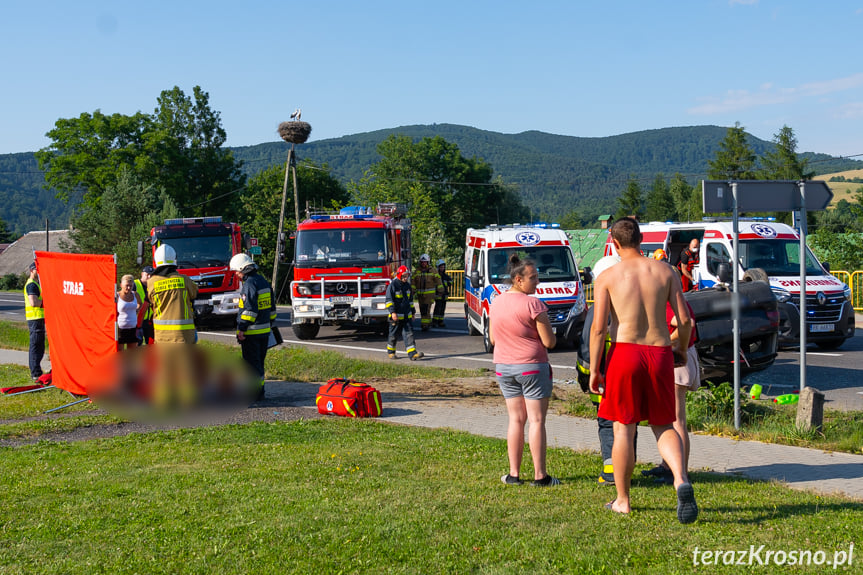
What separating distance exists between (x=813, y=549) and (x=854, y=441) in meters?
3.56

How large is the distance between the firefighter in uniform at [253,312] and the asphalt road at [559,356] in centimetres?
464

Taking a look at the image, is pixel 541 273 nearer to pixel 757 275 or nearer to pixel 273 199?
pixel 757 275

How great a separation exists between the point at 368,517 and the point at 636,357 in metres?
1.99

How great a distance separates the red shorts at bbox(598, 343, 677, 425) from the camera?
520cm

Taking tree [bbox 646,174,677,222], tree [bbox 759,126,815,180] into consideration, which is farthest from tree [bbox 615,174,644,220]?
tree [bbox 759,126,815,180]

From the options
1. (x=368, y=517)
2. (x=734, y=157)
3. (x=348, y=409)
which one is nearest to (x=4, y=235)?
(x=734, y=157)

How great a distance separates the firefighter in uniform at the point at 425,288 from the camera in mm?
21969

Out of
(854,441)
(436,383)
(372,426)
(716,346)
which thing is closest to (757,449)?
(854,441)

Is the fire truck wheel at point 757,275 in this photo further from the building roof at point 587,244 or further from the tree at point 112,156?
the tree at point 112,156

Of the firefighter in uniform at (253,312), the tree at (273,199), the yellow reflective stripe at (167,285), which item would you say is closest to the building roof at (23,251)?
the tree at (273,199)

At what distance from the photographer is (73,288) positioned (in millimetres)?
11594

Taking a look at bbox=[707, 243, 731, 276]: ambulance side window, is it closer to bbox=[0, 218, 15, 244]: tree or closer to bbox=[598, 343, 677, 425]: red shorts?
bbox=[598, 343, 677, 425]: red shorts

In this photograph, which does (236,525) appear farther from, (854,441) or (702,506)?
(854,441)

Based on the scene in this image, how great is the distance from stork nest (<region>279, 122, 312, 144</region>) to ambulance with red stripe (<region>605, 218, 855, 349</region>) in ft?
68.7
